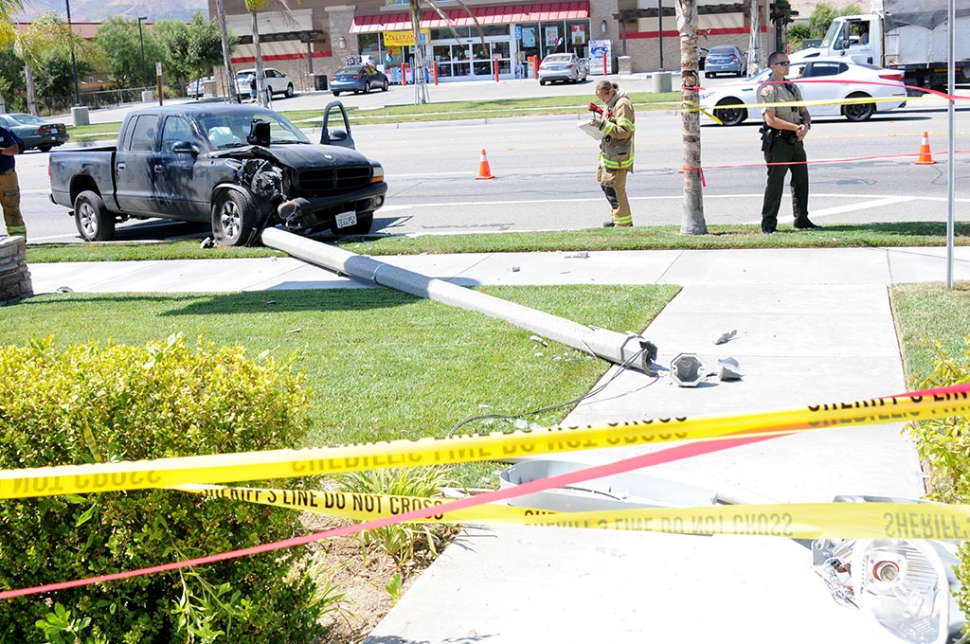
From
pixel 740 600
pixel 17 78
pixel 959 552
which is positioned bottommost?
pixel 740 600

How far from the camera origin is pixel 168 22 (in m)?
77.6

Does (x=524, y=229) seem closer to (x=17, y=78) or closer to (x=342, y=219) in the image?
(x=342, y=219)

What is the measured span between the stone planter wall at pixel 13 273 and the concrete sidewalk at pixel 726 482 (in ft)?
17.1

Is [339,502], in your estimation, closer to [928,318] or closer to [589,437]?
[589,437]

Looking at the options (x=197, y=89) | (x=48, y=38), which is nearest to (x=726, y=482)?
(x=48, y=38)

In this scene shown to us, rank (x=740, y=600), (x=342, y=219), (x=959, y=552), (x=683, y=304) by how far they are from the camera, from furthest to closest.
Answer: (x=342, y=219)
(x=683, y=304)
(x=740, y=600)
(x=959, y=552)

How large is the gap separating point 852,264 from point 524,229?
5011 millimetres

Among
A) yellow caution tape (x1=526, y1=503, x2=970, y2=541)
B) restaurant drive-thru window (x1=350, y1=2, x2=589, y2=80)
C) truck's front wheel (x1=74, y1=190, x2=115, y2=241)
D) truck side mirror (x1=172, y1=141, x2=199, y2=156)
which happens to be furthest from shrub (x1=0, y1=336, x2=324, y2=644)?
restaurant drive-thru window (x1=350, y1=2, x2=589, y2=80)

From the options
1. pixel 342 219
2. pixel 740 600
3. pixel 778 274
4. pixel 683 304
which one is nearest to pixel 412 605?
pixel 740 600

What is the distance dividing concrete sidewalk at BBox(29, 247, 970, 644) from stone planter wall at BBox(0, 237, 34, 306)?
5.21m

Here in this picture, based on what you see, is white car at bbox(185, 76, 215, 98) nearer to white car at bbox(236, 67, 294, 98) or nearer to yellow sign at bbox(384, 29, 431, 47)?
white car at bbox(236, 67, 294, 98)

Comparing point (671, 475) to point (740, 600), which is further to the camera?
point (671, 475)

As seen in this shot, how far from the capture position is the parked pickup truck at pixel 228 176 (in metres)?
12.8

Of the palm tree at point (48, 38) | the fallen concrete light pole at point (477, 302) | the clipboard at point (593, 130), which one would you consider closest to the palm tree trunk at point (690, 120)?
the clipboard at point (593, 130)
